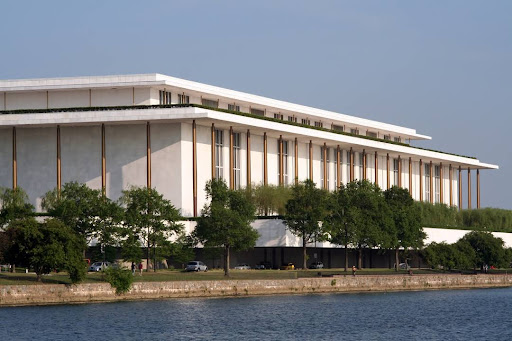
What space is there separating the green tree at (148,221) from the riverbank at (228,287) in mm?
7967

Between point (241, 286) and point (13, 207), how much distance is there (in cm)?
1975

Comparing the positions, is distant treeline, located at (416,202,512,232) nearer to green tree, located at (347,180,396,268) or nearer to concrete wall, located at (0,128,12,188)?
green tree, located at (347,180,396,268)

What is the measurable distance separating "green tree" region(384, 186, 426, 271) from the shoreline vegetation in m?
3.12

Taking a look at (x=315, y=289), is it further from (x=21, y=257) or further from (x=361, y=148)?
(x=361, y=148)

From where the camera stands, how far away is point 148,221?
288ft

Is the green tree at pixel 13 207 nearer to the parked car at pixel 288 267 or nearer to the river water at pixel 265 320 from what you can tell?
the river water at pixel 265 320

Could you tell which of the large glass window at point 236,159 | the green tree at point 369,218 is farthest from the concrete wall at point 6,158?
the green tree at point 369,218

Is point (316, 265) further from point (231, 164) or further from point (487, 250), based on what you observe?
point (487, 250)

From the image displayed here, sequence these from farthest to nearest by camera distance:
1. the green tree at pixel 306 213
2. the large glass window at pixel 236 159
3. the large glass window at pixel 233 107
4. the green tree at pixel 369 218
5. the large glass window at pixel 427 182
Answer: the large glass window at pixel 427 182 < the large glass window at pixel 233 107 < the large glass window at pixel 236 159 < the green tree at pixel 369 218 < the green tree at pixel 306 213

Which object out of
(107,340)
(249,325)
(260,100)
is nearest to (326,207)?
(260,100)

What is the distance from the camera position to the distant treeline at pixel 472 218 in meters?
133

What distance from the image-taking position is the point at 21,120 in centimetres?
10481

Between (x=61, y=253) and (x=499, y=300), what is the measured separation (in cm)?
3537

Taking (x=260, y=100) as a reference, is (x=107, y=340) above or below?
below
